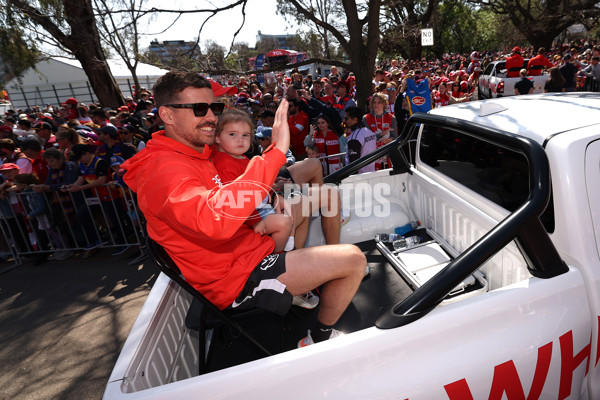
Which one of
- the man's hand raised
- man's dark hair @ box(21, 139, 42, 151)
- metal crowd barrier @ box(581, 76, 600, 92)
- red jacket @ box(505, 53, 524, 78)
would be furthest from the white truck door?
metal crowd barrier @ box(581, 76, 600, 92)

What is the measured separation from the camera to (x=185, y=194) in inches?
55.6

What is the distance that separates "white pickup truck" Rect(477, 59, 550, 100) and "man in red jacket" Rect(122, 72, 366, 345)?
12.0 meters

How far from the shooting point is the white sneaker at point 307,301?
2273 millimetres

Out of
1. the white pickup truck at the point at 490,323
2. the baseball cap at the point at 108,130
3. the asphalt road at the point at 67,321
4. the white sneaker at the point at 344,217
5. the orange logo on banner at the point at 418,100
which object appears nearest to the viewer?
the white pickup truck at the point at 490,323

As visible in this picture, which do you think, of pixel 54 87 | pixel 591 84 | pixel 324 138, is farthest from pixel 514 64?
pixel 54 87

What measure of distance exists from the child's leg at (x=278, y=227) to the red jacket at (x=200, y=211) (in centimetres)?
32

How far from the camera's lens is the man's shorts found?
1.80 meters

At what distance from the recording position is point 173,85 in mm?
1728

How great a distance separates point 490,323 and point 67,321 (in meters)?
4.38

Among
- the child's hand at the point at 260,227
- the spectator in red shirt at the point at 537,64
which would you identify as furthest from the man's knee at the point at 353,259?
the spectator in red shirt at the point at 537,64

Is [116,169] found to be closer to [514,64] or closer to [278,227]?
[278,227]

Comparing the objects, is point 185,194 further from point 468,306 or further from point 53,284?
point 53,284

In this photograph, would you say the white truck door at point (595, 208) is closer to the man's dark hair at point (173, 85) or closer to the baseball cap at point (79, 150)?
the man's dark hair at point (173, 85)

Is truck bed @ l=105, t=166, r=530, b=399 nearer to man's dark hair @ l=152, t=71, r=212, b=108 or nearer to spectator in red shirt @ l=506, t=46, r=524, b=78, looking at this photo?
man's dark hair @ l=152, t=71, r=212, b=108
